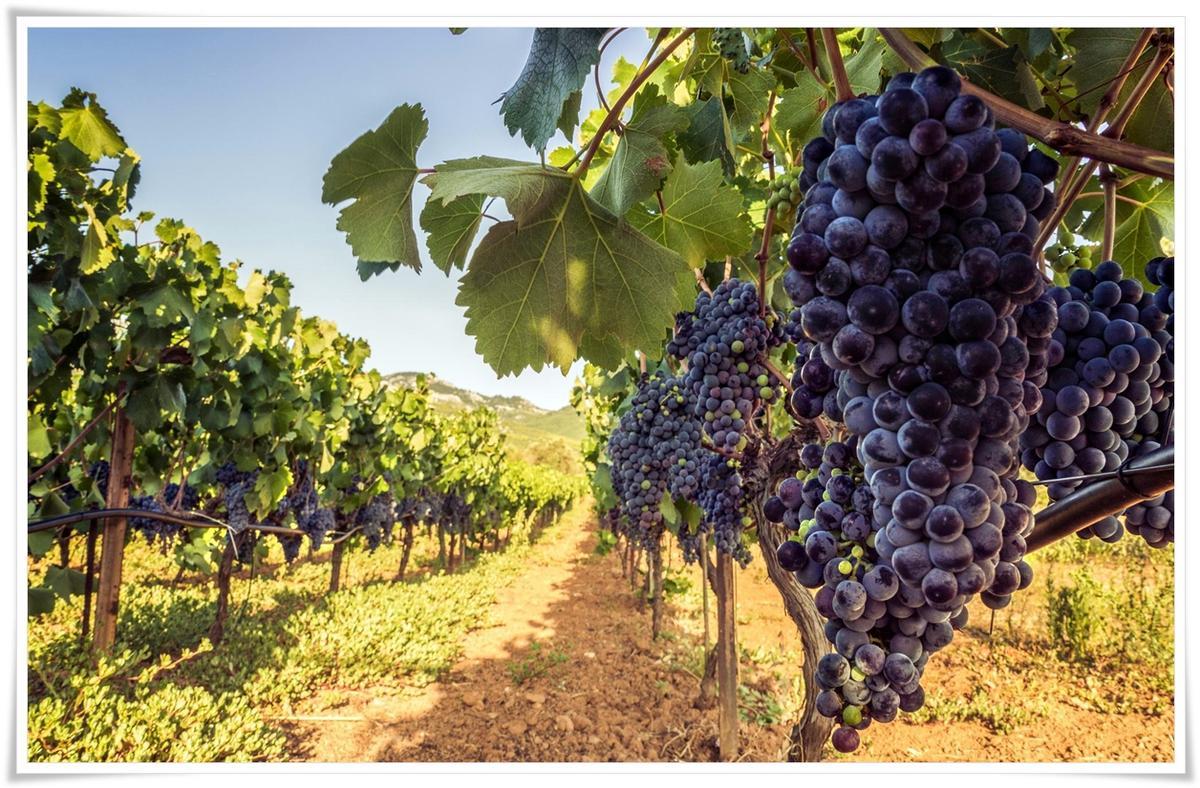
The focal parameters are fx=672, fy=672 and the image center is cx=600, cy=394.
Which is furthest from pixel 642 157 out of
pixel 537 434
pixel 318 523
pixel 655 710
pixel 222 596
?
pixel 537 434

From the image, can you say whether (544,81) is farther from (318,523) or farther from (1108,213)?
(318,523)

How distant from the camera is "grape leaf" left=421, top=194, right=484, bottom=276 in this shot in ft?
3.53

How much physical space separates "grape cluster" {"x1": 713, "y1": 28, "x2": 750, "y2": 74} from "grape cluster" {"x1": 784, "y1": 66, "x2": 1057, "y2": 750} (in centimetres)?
70

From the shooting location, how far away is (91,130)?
2.48 metres

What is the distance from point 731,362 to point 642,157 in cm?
88

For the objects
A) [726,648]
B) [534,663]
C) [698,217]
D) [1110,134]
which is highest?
[698,217]

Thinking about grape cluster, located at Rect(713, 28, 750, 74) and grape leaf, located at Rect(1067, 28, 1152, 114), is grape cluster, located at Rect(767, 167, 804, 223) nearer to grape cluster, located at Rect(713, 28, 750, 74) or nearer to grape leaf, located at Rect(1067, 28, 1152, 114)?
grape cluster, located at Rect(713, 28, 750, 74)

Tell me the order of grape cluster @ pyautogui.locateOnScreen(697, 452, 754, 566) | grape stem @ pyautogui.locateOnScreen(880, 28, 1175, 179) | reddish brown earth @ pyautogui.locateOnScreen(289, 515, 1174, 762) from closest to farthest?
grape stem @ pyautogui.locateOnScreen(880, 28, 1175, 179) < grape cluster @ pyautogui.locateOnScreen(697, 452, 754, 566) < reddish brown earth @ pyautogui.locateOnScreen(289, 515, 1174, 762)

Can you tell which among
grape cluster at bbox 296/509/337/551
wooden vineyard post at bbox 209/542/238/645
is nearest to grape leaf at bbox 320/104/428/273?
wooden vineyard post at bbox 209/542/238/645

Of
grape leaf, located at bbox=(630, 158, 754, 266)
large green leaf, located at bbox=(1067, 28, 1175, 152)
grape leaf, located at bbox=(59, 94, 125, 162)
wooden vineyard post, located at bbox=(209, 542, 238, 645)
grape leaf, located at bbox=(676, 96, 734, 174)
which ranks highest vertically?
grape leaf, located at bbox=(59, 94, 125, 162)

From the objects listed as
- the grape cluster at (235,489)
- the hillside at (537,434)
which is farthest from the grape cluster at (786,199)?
the hillside at (537,434)
